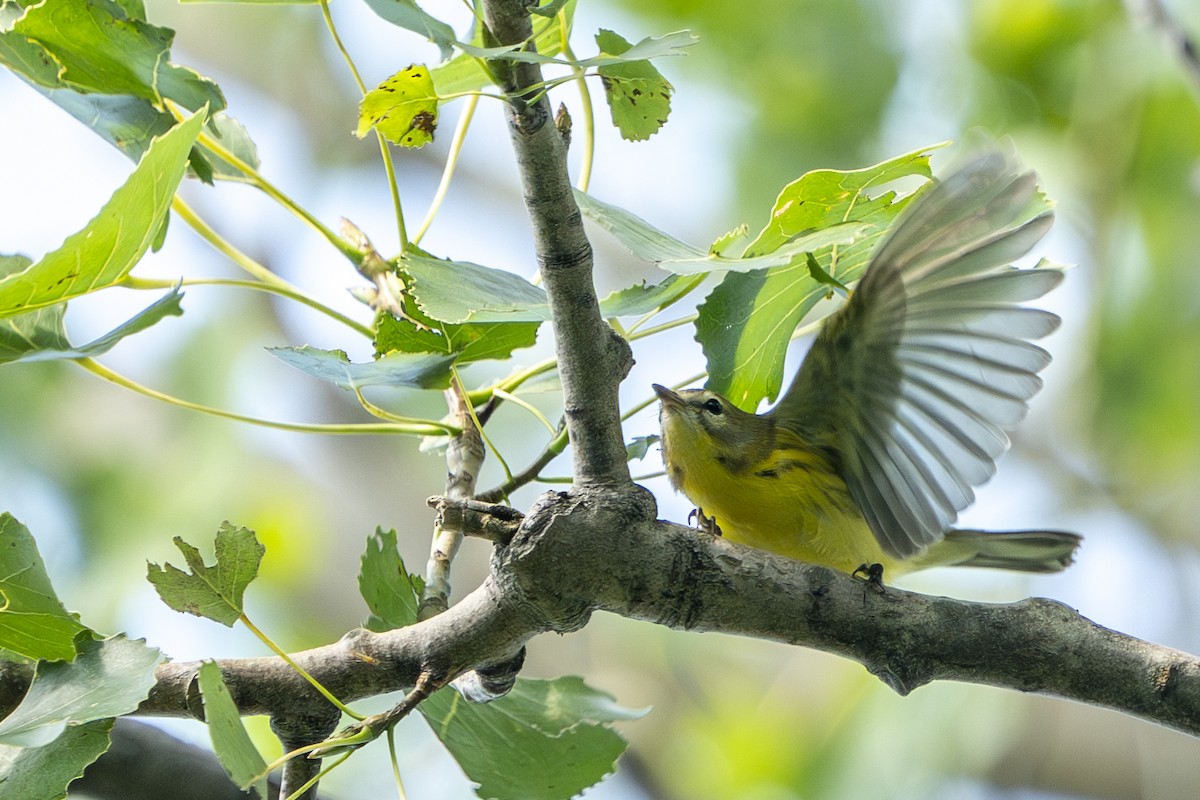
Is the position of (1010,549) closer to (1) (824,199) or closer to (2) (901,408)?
(2) (901,408)

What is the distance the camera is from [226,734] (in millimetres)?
1219

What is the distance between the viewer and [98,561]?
202 inches

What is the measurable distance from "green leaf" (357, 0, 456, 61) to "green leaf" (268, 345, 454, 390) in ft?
1.37

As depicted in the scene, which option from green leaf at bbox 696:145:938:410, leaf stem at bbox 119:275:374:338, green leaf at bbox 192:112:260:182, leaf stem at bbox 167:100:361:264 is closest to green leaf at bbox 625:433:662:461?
green leaf at bbox 696:145:938:410

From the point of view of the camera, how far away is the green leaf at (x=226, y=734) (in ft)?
3.89

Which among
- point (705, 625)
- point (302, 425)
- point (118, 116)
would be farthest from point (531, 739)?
point (118, 116)

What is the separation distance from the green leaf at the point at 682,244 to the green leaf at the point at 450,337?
8.4 inches

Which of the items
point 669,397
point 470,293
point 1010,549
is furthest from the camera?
point 1010,549

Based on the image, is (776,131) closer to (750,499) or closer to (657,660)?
(657,660)

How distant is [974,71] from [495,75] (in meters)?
4.42

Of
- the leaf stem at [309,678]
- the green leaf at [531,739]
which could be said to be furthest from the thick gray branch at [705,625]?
the green leaf at [531,739]

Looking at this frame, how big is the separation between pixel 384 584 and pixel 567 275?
0.62 metres

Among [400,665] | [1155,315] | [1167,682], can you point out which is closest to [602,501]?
[400,665]

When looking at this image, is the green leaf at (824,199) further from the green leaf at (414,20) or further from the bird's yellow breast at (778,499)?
the bird's yellow breast at (778,499)
